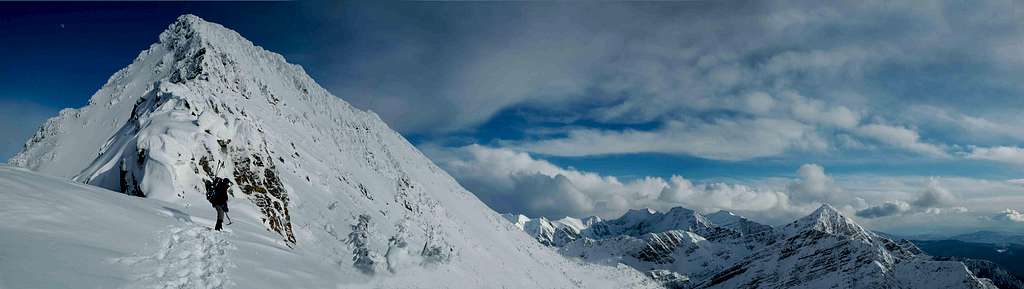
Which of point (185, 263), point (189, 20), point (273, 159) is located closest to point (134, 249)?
point (185, 263)

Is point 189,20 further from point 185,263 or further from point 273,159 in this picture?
point 185,263

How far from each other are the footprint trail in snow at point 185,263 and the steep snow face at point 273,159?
4345 mm

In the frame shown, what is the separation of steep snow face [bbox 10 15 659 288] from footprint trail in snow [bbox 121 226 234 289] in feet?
14.3

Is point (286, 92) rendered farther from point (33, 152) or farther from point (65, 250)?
point (65, 250)

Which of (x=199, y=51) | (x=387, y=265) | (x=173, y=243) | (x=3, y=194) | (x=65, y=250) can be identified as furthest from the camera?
(x=199, y=51)

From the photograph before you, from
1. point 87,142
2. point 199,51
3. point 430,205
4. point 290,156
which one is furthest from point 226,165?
point 430,205

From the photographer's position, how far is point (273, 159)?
108 feet

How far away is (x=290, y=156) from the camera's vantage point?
39.0 metres

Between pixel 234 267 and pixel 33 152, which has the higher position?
pixel 33 152

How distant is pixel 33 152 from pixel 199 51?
15678 millimetres

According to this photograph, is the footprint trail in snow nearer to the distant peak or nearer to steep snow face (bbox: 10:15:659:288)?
steep snow face (bbox: 10:15:659:288)

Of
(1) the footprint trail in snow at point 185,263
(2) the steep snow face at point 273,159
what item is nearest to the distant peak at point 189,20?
(2) the steep snow face at point 273,159

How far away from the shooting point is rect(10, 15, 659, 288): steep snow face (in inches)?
742

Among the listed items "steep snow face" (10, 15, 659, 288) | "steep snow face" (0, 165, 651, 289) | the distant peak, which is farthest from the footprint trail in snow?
the distant peak
